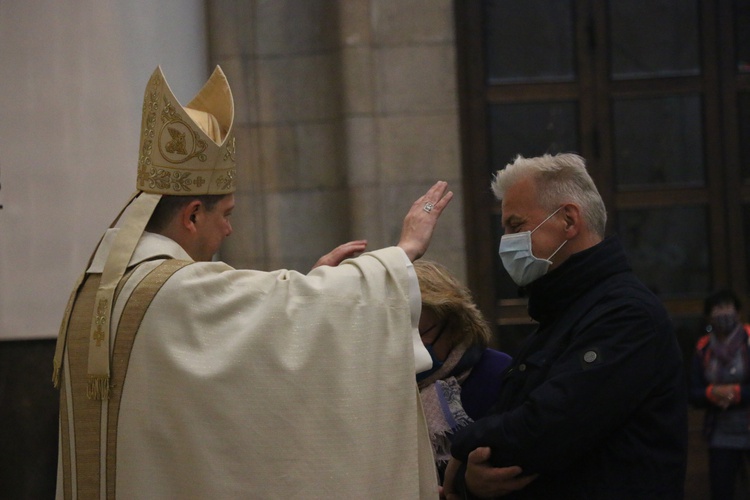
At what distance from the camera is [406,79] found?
255 inches

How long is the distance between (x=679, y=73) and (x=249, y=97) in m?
2.82

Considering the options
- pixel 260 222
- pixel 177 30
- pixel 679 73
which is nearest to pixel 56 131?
pixel 177 30

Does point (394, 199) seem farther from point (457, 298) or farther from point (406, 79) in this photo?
point (457, 298)

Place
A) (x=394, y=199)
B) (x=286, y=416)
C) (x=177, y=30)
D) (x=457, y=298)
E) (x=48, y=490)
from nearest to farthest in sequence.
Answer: (x=286, y=416)
(x=457, y=298)
(x=48, y=490)
(x=177, y=30)
(x=394, y=199)

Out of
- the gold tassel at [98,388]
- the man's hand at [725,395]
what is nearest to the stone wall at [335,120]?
the man's hand at [725,395]

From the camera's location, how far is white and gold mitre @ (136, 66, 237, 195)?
284 centimetres

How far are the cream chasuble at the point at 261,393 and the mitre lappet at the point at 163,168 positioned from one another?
0.19 feet

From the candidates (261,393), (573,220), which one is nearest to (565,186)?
(573,220)

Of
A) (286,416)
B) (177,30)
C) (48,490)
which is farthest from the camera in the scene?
(177,30)

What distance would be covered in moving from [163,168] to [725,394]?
3.88m

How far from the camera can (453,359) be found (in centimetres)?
315

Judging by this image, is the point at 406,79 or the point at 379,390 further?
the point at 406,79

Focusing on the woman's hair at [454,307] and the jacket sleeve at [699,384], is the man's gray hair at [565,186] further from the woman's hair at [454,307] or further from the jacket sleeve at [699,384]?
the jacket sleeve at [699,384]

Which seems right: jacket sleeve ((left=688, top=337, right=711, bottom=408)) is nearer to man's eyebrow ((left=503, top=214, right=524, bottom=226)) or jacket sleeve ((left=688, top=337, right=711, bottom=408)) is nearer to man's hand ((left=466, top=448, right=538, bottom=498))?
man's eyebrow ((left=503, top=214, right=524, bottom=226))
